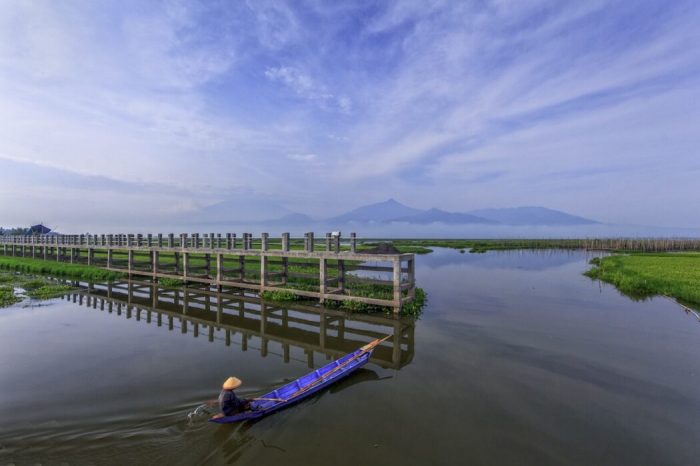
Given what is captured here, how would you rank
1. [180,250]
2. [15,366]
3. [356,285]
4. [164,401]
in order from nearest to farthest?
1. [164,401]
2. [15,366]
3. [356,285]
4. [180,250]

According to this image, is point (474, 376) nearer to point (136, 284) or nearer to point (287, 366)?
point (287, 366)

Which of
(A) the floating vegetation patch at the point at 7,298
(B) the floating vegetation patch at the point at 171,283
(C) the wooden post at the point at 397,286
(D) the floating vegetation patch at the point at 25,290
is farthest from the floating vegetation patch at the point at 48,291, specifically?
(C) the wooden post at the point at 397,286

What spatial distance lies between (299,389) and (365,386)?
224 centimetres

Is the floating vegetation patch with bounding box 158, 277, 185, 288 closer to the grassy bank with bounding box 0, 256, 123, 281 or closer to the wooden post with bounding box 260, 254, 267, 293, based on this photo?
the grassy bank with bounding box 0, 256, 123, 281

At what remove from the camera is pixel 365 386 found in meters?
10.1

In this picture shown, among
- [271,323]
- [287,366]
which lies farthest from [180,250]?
[287,366]

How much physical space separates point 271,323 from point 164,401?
8108 mm

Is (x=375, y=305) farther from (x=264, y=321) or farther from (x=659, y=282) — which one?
(x=659, y=282)

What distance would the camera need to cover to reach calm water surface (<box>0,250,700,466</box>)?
7.07 metres

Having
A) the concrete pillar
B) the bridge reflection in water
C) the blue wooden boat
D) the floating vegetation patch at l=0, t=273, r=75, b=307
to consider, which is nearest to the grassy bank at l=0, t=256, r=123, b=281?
the floating vegetation patch at l=0, t=273, r=75, b=307

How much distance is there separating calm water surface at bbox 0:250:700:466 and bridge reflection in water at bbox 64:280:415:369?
0.15 meters

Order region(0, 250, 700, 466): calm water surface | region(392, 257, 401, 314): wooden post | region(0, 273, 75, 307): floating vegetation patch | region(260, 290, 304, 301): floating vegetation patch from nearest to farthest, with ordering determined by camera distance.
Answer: region(0, 250, 700, 466): calm water surface < region(392, 257, 401, 314): wooden post < region(0, 273, 75, 307): floating vegetation patch < region(260, 290, 304, 301): floating vegetation patch

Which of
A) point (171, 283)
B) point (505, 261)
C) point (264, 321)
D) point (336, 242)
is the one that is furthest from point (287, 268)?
point (505, 261)

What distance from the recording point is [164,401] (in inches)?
351
